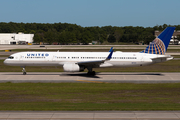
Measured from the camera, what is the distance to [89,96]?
26484 millimetres

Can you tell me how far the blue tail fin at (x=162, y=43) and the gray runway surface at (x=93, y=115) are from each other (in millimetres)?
25140

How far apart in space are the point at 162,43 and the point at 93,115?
28.2 m

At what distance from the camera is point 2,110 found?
19.9 metres

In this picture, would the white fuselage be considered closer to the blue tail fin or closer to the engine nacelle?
the blue tail fin

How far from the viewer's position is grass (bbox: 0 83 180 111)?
2150 cm

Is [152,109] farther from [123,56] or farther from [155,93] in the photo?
[123,56]

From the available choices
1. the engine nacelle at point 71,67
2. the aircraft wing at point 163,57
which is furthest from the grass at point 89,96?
the aircraft wing at point 163,57

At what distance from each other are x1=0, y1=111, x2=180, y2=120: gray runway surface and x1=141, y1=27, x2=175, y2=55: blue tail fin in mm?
25140

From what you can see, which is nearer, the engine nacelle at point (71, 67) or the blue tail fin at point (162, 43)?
the engine nacelle at point (71, 67)

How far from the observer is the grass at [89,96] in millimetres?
21500

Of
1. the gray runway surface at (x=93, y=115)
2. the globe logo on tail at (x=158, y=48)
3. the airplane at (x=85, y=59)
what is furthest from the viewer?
the globe logo on tail at (x=158, y=48)

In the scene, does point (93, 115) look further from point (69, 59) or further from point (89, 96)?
point (69, 59)

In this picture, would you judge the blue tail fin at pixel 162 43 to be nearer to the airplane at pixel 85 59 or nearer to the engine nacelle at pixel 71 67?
the airplane at pixel 85 59

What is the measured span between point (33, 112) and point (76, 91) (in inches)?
408
